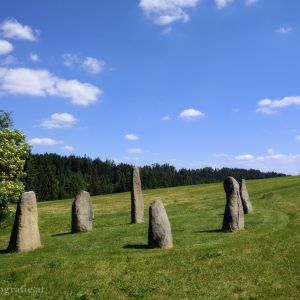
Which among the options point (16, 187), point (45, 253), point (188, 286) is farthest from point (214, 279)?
point (16, 187)

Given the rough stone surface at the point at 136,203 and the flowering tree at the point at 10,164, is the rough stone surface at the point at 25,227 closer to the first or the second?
the rough stone surface at the point at 136,203

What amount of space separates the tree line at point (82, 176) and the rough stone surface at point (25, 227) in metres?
62.2

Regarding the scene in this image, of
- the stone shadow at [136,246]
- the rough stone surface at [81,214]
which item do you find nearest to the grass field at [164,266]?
the stone shadow at [136,246]

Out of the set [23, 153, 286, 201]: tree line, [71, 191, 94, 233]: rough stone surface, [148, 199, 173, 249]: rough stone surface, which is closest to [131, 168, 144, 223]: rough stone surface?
[71, 191, 94, 233]: rough stone surface

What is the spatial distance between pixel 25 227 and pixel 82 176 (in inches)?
4933

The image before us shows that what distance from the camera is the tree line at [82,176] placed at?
379 feet

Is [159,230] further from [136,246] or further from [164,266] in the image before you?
[164,266]

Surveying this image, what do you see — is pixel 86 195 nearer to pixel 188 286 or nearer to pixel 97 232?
pixel 97 232

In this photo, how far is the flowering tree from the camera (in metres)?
40.0

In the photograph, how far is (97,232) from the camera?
26812 millimetres

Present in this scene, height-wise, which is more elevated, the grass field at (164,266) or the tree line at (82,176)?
the tree line at (82,176)

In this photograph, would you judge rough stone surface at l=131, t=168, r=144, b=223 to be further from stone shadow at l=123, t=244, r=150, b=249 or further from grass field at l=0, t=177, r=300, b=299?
stone shadow at l=123, t=244, r=150, b=249

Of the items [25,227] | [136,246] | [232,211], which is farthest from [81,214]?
[232,211]

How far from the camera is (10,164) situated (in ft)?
136
